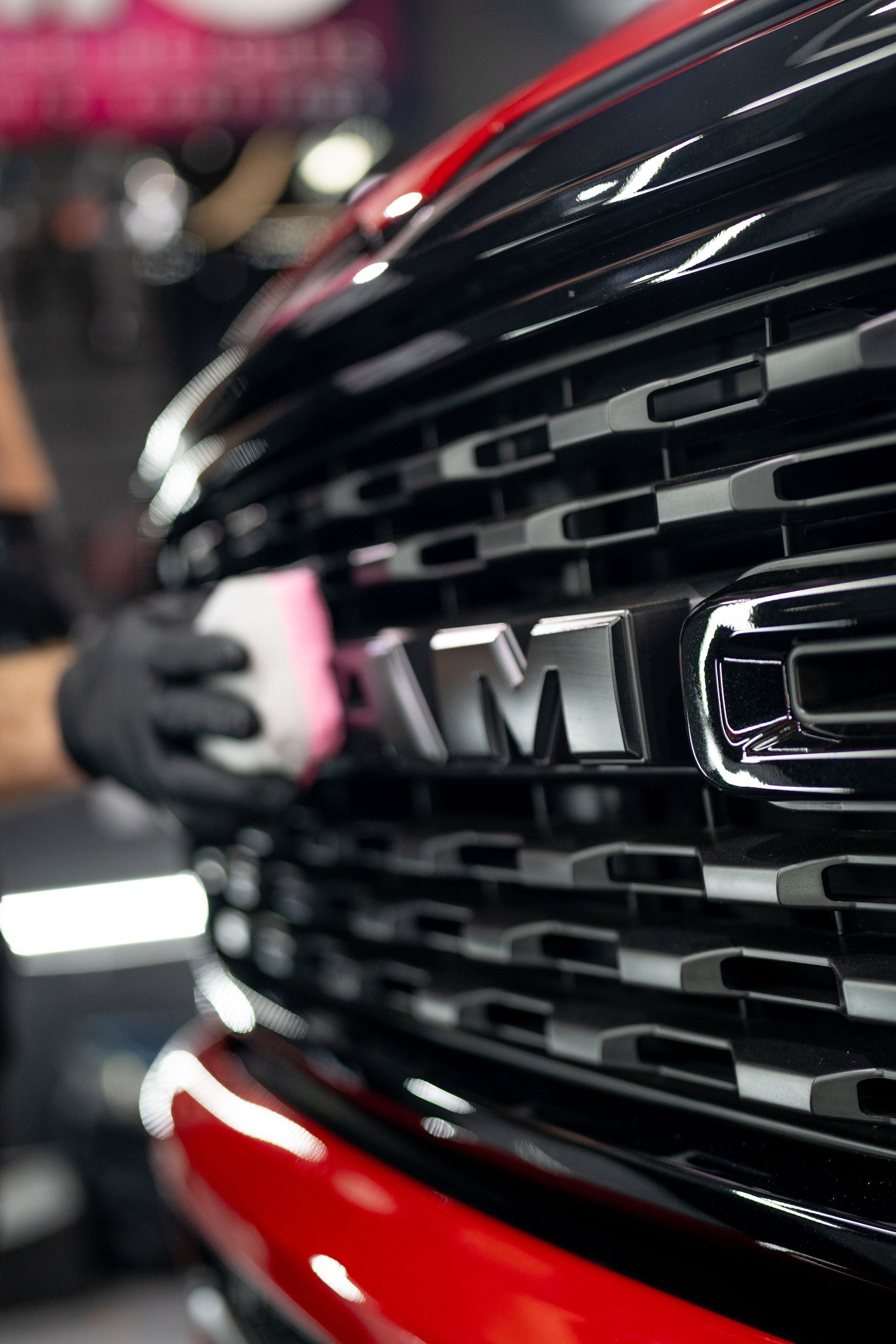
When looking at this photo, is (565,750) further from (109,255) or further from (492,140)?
(109,255)

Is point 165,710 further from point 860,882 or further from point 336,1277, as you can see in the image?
point 860,882

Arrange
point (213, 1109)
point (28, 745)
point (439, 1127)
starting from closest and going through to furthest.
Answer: point (439, 1127) < point (213, 1109) < point (28, 745)

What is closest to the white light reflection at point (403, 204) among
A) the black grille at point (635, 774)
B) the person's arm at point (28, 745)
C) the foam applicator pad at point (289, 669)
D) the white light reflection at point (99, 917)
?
the black grille at point (635, 774)

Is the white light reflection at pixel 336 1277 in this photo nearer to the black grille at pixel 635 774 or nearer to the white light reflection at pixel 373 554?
the black grille at pixel 635 774

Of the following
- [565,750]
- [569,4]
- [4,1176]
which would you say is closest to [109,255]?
[569,4]

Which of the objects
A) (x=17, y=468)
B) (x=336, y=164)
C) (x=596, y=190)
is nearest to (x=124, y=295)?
(x=336, y=164)

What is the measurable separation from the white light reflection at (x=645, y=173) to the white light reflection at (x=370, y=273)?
0.16 metres

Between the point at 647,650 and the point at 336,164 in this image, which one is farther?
the point at 336,164

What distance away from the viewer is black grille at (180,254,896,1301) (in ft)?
1.18

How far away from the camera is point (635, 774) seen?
431 mm

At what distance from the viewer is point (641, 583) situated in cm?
47

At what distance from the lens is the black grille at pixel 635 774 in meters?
0.36

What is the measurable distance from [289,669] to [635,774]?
0.85ft

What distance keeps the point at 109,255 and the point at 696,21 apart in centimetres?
378
